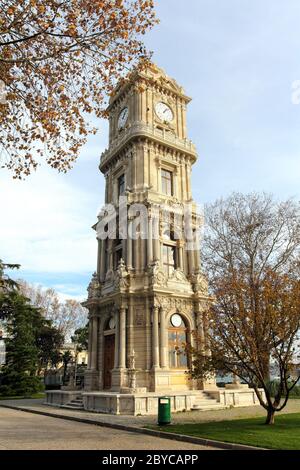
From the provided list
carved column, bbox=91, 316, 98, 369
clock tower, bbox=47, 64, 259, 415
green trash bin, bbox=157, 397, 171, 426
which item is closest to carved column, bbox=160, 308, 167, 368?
clock tower, bbox=47, 64, 259, 415

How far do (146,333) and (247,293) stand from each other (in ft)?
35.0

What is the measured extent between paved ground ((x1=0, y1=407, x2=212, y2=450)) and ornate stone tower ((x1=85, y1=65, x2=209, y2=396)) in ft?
24.6

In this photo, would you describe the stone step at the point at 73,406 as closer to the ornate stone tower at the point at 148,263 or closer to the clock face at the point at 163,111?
the ornate stone tower at the point at 148,263

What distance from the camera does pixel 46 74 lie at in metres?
10.7

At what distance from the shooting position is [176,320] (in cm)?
2633

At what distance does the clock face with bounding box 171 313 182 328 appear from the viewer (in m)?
26.1

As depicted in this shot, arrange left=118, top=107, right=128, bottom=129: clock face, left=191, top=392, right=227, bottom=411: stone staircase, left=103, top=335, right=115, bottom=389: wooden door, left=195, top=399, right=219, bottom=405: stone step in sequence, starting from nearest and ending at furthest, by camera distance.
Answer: left=191, top=392, right=227, bottom=411: stone staircase < left=195, top=399, right=219, bottom=405: stone step < left=103, top=335, right=115, bottom=389: wooden door < left=118, top=107, right=128, bottom=129: clock face

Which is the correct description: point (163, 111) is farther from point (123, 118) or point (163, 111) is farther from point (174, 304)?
point (174, 304)

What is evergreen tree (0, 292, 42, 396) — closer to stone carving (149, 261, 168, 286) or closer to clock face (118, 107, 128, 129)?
stone carving (149, 261, 168, 286)

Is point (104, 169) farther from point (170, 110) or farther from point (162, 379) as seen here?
point (162, 379)

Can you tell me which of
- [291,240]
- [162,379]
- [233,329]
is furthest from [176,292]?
[233,329]

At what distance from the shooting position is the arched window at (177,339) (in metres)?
25.4

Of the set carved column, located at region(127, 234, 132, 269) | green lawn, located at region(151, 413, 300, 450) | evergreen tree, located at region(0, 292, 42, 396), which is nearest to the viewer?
green lawn, located at region(151, 413, 300, 450)

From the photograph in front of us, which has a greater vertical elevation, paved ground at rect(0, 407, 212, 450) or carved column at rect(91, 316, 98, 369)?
carved column at rect(91, 316, 98, 369)
